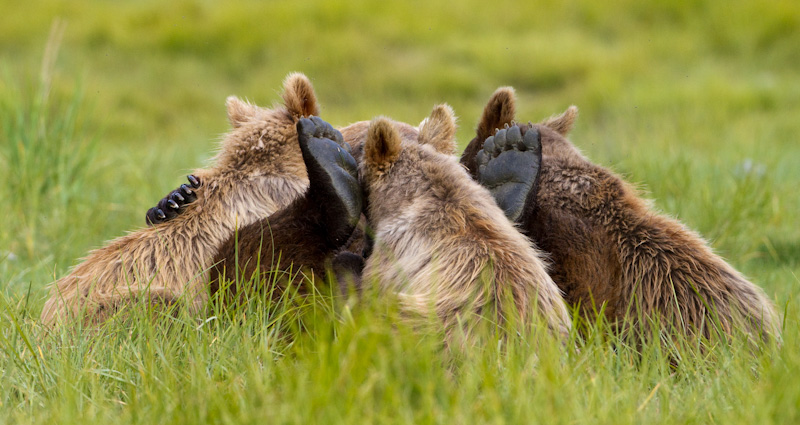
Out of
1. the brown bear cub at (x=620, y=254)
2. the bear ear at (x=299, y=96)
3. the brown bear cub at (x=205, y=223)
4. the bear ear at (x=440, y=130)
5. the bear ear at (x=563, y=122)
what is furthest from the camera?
the bear ear at (x=563, y=122)

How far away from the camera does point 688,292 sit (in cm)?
321

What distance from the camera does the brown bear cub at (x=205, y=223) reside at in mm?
3414

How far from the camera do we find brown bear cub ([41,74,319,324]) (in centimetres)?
341

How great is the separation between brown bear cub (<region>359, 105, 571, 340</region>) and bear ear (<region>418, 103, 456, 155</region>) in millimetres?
96

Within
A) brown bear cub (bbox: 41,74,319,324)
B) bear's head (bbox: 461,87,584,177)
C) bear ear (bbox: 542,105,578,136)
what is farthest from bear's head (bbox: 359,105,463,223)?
bear ear (bbox: 542,105,578,136)

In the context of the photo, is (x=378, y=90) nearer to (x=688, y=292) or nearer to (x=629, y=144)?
(x=629, y=144)

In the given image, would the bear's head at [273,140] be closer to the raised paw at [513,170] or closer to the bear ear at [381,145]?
the bear ear at [381,145]

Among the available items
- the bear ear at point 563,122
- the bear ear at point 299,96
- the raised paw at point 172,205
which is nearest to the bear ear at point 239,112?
the bear ear at point 299,96

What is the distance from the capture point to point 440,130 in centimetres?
365

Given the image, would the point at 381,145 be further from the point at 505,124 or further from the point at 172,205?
the point at 172,205

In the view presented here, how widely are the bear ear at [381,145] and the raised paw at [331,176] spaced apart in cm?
10

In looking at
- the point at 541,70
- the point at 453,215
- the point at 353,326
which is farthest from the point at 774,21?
the point at 353,326

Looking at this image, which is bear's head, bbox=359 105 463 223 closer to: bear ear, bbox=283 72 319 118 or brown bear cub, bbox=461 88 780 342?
brown bear cub, bbox=461 88 780 342

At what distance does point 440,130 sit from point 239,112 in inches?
52.9
